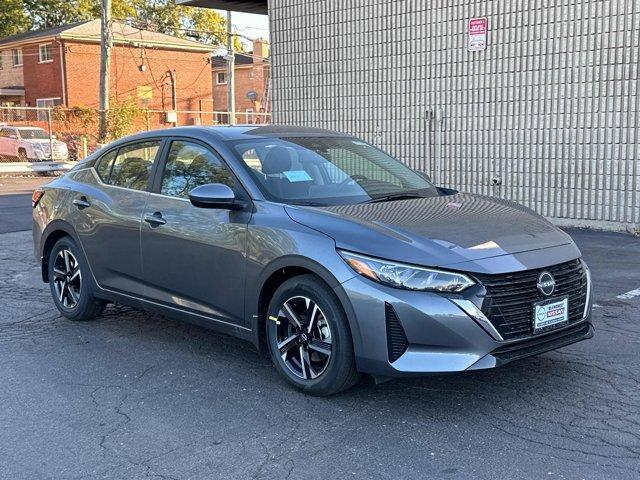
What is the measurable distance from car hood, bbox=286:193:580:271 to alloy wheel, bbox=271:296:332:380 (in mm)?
479

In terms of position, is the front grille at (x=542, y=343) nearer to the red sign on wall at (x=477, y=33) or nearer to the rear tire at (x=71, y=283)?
the rear tire at (x=71, y=283)

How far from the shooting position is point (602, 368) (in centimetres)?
501

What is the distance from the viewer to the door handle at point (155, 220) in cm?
548

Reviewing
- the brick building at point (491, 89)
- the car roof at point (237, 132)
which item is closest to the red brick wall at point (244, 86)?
the brick building at point (491, 89)

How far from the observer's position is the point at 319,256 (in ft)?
14.4

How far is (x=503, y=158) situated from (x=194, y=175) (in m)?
6.86

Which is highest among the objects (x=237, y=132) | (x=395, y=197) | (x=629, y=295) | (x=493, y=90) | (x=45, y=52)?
(x=45, y=52)

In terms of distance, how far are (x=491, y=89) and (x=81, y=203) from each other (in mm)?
7048

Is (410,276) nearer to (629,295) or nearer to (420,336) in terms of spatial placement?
(420,336)

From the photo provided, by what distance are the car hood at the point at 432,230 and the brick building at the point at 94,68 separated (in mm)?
38579

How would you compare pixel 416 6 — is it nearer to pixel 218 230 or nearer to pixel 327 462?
pixel 218 230

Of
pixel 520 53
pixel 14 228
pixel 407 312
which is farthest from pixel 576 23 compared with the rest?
pixel 14 228

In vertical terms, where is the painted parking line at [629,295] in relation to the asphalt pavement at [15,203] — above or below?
below

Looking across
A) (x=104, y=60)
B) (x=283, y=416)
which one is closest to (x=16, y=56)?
(x=104, y=60)
